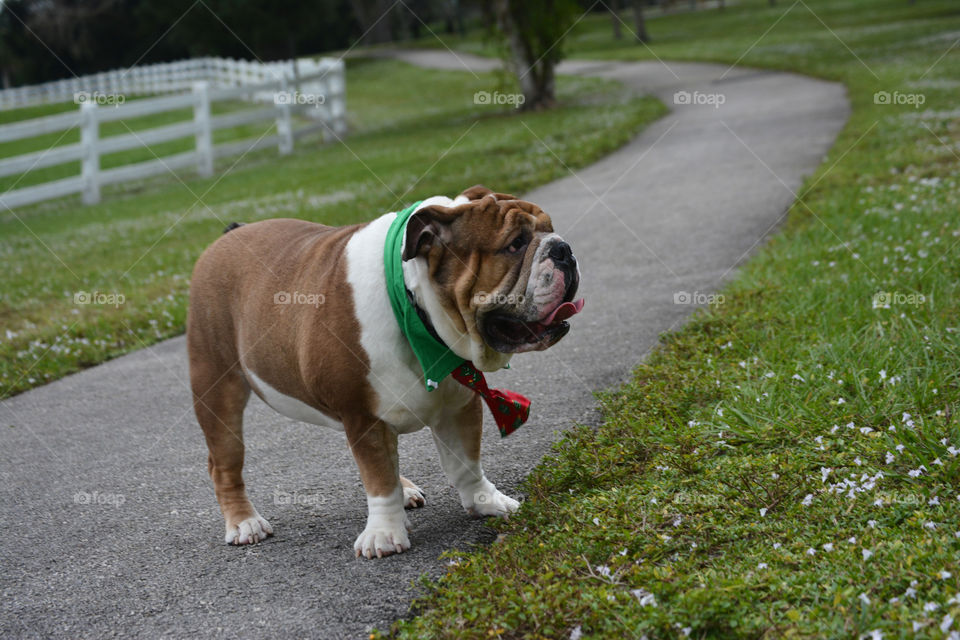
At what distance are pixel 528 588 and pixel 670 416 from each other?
1620 mm

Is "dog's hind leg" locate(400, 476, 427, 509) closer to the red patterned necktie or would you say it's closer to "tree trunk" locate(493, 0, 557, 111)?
the red patterned necktie

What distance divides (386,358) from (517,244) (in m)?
0.64

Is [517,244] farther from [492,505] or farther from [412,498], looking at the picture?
[412,498]

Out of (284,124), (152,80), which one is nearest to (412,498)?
Result: (284,124)

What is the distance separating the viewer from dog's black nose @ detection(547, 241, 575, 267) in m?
3.32

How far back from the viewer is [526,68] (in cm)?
2114

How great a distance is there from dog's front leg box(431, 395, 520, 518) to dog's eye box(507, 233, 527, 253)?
710mm

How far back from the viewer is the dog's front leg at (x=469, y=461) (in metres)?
3.82

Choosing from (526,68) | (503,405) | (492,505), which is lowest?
(492,505)

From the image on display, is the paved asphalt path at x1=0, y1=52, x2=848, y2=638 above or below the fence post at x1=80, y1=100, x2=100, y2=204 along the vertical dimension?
below

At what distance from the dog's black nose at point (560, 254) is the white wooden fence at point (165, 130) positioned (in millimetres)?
14175
